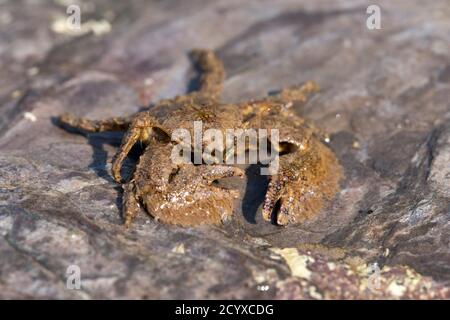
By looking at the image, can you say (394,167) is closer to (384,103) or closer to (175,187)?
(384,103)

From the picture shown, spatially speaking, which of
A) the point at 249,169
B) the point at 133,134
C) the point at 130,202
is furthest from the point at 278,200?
the point at 133,134

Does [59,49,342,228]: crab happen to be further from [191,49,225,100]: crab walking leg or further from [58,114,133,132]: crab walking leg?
[191,49,225,100]: crab walking leg

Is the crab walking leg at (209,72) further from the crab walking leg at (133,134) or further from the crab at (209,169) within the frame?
the crab walking leg at (133,134)

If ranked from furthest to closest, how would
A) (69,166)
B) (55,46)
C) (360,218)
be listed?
1. (55,46)
2. (69,166)
3. (360,218)

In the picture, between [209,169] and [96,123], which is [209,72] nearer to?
[96,123]

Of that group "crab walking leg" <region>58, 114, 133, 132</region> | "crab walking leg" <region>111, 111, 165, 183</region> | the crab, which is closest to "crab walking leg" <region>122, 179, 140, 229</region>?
the crab

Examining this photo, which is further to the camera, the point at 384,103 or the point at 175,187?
the point at 384,103
